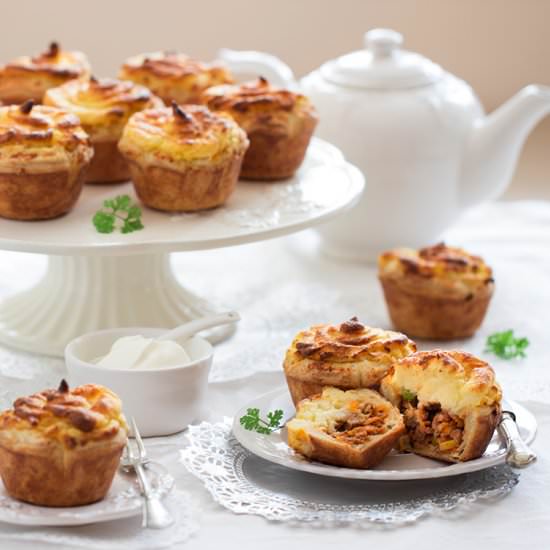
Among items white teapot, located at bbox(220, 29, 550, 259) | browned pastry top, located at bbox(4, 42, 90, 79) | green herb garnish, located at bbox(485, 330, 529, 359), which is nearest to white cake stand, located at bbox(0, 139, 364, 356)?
white teapot, located at bbox(220, 29, 550, 259)

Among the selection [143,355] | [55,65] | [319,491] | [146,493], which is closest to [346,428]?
[319,491]

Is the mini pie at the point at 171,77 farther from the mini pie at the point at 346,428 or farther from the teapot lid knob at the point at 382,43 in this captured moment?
the mini pie at the point at 346,428

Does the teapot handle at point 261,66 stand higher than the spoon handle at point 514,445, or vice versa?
the teapot handle at point 261,66

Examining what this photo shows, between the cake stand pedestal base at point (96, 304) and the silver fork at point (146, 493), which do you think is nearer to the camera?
the silver fork at point (146, 493)

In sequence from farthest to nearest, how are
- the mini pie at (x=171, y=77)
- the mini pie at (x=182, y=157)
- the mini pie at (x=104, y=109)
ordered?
the mini pie at (x=171, y=77), the mini pie at (x=104, y=109), the mini pie at (x=182, y=157)

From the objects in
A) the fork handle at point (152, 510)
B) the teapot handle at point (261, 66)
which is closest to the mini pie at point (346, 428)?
the fork handle at point (152, 510)

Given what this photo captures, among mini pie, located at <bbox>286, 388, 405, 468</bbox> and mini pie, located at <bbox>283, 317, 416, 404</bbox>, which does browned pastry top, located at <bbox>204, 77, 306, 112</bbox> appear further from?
mini pie, located at <bbox>286, 388, 405, 468</bbox>

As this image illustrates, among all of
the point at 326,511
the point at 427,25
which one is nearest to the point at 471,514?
the point at 326,511
